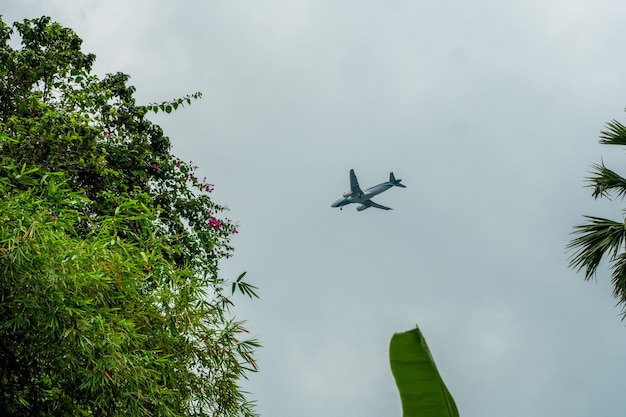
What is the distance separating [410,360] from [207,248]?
418 inches

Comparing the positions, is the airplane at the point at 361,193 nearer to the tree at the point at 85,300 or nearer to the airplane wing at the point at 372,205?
the airplane wing at the point at 372,205

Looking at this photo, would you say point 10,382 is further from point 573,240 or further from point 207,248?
point 573,240

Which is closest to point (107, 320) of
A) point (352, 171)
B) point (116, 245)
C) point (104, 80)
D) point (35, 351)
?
point (35, 351)

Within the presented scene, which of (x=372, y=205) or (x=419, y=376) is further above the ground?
(x=372, y=205)

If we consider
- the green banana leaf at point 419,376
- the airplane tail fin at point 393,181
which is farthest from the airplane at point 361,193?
the green banana leaf at point 419,376

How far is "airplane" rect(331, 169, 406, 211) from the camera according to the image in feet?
112

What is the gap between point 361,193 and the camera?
1372 inches

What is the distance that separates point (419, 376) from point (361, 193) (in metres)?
32.4

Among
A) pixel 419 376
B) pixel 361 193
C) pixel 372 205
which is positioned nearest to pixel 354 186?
pixel 361 193

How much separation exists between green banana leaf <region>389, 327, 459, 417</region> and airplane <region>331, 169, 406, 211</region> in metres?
30.5

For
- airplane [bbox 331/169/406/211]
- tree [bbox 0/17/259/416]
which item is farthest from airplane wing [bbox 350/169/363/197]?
tree [bbox 0/17/259/416]

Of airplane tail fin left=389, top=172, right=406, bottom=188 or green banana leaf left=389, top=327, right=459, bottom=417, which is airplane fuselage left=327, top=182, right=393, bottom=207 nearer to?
airplane tail fin left=389, top=172, right=406, bottom=188

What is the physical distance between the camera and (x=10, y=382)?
820cm

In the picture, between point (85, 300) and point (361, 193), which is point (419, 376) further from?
point (361, 193)
